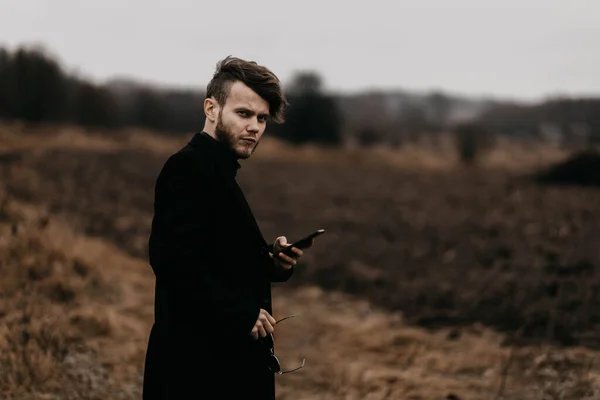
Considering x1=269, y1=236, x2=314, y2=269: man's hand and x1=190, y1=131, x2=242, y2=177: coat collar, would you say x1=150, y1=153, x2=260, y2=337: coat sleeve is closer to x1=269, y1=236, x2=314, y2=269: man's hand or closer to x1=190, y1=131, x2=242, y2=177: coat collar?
x1=190, y1=131, x2=242, y2=177: coat collar

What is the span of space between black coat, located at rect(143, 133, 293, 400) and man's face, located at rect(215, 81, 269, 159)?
4 centimetres

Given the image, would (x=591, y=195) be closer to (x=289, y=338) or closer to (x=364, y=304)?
(x=364, y=304)

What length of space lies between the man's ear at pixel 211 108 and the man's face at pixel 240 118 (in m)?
0.02

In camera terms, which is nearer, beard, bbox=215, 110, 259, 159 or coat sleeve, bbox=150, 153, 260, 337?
coat sleeve, bbox=150, 153, 260, 337

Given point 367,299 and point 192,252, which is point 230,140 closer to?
point 192,252

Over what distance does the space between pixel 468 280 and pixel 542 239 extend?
88.9 inches

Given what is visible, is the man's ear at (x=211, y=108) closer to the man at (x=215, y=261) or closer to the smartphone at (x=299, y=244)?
the man at (x=215, y=261)

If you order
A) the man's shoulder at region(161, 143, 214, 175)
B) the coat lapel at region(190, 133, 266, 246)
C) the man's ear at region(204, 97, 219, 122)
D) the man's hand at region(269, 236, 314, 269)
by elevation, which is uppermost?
the man's ear at region(204, 97, 219, 122)

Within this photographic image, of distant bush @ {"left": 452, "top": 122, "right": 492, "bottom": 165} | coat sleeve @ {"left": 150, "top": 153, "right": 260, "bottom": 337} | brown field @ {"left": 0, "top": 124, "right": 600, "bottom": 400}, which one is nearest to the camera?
coat sleeve @ {"left": 150, "top": 153, "right": 260, "bottom": 337}

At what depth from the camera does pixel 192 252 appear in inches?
85.6

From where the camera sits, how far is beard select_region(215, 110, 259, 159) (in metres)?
2.36

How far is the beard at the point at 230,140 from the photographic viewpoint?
2.36 metres

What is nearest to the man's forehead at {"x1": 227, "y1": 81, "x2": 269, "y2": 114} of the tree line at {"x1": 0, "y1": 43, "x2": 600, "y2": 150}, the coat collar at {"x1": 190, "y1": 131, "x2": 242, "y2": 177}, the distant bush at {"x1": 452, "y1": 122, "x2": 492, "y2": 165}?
the coat collar at {"x1": 190, "y1": 131, "x2": 242, "y2": 177}

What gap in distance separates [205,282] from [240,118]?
1.91 ft
